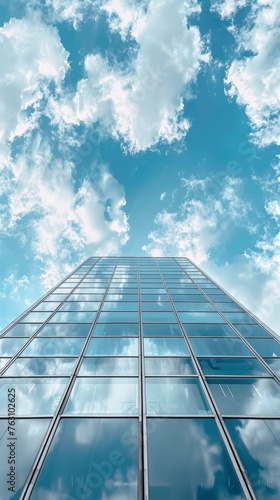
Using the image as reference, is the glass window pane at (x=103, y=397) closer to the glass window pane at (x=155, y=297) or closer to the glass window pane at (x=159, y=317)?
the glass window pane at (x=159, y=317)

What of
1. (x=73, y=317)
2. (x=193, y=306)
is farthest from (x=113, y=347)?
(x=193, y=306)

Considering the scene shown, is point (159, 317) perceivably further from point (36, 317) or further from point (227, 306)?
point (36, 317)

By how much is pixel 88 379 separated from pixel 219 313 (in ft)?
24.1

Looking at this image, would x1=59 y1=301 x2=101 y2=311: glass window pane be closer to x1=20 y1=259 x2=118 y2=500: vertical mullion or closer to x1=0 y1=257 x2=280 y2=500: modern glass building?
x1=0 y1=257 x2=280 y2=500: modern glass building

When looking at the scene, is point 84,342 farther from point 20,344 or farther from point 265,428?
point 265,428

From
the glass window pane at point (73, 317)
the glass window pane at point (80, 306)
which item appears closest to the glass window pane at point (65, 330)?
the glass window pane at point (73, 317)

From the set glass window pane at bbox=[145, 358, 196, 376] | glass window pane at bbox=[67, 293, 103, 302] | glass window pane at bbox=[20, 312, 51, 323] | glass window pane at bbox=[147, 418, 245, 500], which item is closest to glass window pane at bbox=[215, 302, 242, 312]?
glass window pane at bbox=[145, 358, 196, 376]

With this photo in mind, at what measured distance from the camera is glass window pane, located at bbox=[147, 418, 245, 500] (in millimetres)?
4664

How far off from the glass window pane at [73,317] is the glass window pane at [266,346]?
674 cm

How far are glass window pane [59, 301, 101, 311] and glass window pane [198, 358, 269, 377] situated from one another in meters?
6.34

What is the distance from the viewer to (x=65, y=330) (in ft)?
35.5

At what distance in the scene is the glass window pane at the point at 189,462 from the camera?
466cm

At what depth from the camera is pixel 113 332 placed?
10695 millimetres

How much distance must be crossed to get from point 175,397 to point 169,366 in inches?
56.7
